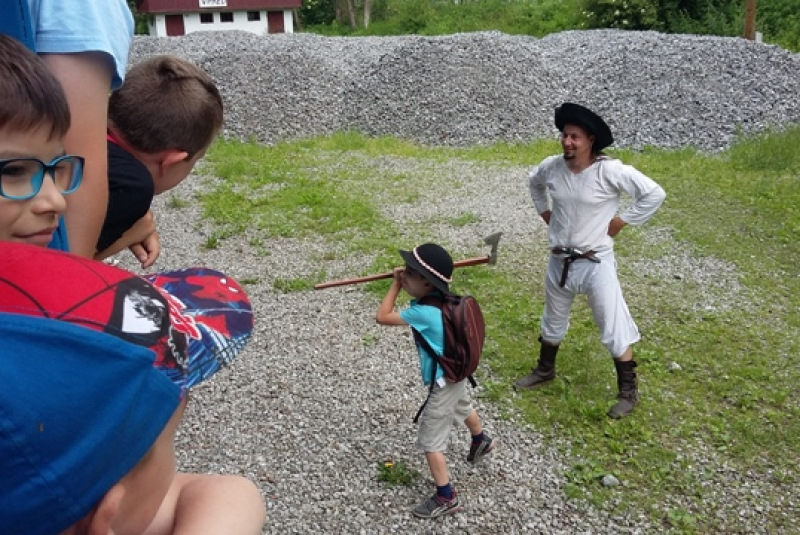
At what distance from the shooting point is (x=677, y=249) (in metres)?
7.98

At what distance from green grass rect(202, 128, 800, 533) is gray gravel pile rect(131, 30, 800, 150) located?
131cm

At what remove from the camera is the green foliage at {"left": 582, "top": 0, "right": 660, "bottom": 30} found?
78.6ft

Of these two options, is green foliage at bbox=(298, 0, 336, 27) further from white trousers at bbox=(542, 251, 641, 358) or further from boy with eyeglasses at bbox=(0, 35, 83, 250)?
boy with eyeglasses at bbox=(0, 35, 83, 250)

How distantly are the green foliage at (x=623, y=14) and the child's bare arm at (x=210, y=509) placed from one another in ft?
83.4

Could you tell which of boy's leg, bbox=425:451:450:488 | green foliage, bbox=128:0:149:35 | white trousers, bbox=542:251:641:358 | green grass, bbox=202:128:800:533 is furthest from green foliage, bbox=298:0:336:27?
boy's leg, bbox=425:451:450:488

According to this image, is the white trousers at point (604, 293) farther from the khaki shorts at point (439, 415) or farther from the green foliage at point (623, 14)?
the green foliage at point (623, 14)

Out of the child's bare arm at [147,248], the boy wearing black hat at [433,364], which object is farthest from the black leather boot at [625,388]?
the child's bare arm at [147,248]

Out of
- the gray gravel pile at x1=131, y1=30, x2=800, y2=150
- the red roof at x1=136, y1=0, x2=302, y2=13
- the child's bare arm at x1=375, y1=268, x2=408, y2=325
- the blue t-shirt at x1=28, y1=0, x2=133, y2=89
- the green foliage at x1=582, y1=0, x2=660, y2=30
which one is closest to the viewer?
the blue t-shirt at x1=28, y1=0, x2=133, y2=89

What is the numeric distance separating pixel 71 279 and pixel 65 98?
0.56 metres

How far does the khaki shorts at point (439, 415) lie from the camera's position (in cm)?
368

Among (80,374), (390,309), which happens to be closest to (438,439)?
(390,309)

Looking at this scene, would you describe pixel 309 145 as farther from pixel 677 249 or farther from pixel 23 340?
pixel 23 340

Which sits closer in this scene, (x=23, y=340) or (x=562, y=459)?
(x=23, y=340)

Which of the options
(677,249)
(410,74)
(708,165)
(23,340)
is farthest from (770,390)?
(410,74)
